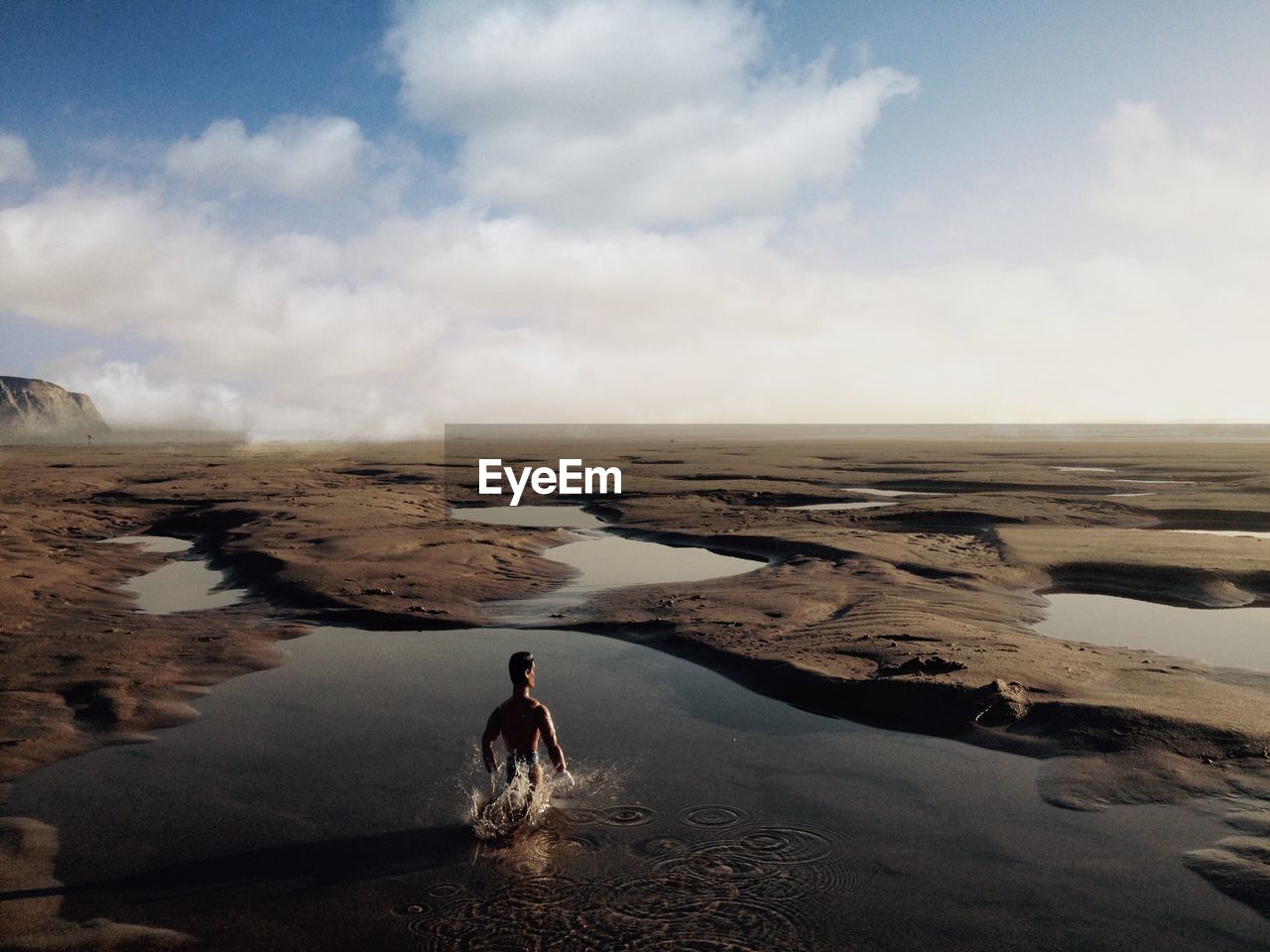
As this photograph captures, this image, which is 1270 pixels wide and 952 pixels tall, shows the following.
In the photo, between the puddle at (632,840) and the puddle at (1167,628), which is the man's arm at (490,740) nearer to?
the puddle at (632,840)

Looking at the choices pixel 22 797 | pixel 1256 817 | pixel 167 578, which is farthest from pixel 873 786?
pixel 167 578

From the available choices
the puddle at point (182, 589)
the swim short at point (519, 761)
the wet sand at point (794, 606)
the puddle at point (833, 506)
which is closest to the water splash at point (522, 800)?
the swim short at point (519, 761)

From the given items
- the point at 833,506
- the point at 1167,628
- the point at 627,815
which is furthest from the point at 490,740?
the point at 833,506

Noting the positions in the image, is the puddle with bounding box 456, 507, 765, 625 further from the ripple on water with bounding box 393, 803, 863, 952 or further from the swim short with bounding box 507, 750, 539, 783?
the ripple on water with bounding box 393, 803, 863, 952

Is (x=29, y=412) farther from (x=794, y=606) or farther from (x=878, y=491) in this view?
(x=794, y=606)

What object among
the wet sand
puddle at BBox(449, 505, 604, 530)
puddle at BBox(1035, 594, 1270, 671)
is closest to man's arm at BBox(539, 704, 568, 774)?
the wet sand
